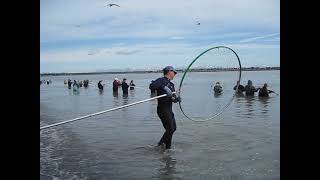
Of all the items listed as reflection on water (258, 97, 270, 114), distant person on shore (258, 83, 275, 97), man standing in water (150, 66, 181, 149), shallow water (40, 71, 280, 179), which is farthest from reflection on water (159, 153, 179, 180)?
Result: distant person on shore (258, 83, 275, 97)

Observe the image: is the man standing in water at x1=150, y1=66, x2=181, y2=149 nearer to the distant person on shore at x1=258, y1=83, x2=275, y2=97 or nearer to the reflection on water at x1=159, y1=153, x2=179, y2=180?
the reflection on water at x1=159, y1=153, x2=179, y2=180

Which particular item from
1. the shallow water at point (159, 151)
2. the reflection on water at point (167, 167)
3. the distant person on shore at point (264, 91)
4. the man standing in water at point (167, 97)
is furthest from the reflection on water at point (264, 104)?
the reflection on water at point (167, 167)

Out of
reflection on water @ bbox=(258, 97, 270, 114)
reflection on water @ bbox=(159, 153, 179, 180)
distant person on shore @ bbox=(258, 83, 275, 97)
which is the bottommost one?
reflection on water @ bbox=(159, 153, 179, 180)

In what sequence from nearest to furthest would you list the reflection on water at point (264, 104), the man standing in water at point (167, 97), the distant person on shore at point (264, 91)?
the man standing in water at point (167, 97), the reflection on water at point (264, 104), the distant person on shore at point (264, 91)

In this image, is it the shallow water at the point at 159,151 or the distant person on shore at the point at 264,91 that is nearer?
the shallow water at the point at 159,151

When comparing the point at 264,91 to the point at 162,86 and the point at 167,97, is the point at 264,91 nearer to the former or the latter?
the point at 167,97

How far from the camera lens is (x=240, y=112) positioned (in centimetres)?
1839

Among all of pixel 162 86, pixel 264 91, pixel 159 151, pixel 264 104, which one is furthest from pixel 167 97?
pixel 264 91

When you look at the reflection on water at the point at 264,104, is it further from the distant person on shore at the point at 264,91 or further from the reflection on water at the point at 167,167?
the reflection on water at the point at 167,167

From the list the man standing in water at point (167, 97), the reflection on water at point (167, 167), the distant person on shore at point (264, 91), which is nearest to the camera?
the reflection on water at point (167, 167)

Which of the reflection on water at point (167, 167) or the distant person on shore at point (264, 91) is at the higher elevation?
the distant person on shore at point (264, 91)
